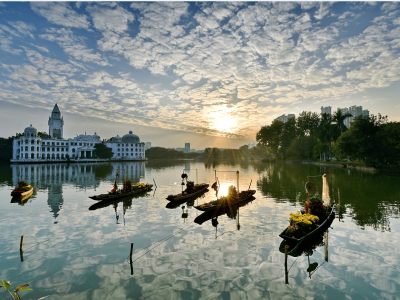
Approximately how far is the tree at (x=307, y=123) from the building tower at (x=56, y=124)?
158 meters

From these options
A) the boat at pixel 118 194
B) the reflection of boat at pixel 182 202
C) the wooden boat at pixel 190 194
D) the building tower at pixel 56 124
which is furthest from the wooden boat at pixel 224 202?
the building tower at pixel 56 124

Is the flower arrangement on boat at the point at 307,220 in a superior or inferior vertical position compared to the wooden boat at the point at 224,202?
superior

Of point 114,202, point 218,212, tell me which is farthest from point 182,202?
point 114,202

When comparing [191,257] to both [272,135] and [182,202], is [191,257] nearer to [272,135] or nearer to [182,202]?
[182,202]

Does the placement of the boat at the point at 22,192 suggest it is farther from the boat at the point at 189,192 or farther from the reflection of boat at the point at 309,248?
the reflection of boat at the point at 309,248

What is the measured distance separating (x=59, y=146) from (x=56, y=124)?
931 inches

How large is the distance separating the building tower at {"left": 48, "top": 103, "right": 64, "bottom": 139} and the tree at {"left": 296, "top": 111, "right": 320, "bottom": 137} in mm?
157827

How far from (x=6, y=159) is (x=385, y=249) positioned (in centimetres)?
16680

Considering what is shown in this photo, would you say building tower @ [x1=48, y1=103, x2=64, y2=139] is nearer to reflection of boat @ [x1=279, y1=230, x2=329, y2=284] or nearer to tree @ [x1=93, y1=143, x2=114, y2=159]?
tree @ [x1=93, y1=143, x2=114, y2=159]

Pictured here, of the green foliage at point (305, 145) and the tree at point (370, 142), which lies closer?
the tree at point (370, 142)

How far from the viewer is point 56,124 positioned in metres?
154

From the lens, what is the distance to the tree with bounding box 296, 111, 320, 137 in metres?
119

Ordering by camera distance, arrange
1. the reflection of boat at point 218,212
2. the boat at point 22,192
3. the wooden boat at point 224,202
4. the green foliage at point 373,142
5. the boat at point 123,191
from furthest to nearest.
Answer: the green foliage at point 373,142
the boat at point 22,192
the boat at point 123,191
the wooden boat at point 224,202
the reflection of boat at point 218,212

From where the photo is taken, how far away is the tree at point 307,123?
390 feet
